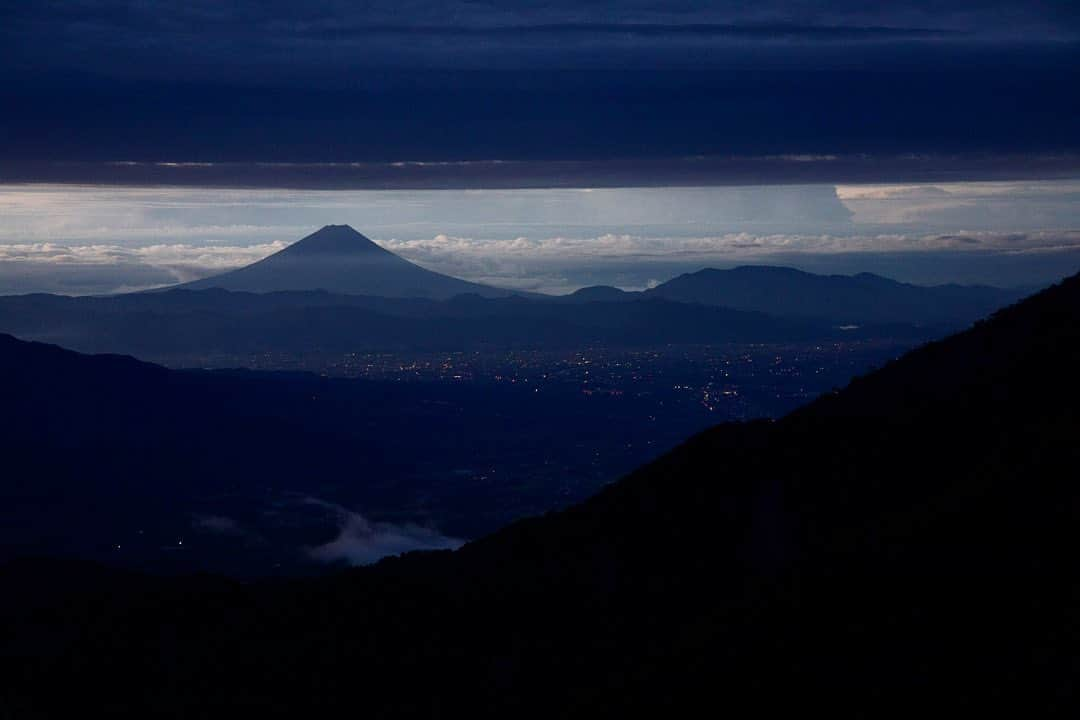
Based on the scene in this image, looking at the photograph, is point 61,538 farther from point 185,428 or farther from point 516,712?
point 516,712

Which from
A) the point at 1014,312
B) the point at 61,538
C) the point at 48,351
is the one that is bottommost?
the point at 61,538

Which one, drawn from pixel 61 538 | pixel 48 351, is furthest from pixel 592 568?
pixel 48 351

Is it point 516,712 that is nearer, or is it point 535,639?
point 516,712

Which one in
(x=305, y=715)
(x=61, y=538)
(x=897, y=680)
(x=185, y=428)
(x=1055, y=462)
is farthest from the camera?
(x=185, y=428)

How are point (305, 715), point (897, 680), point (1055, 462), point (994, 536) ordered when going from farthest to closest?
point (305, 715) < point (1055, 462) < point (994, 536) < point (897, 680)

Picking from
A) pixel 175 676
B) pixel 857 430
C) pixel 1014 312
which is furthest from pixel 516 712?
pixel 1014 312

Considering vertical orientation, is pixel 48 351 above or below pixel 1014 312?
below

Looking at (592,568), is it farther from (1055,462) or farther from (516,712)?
(1055,462)
